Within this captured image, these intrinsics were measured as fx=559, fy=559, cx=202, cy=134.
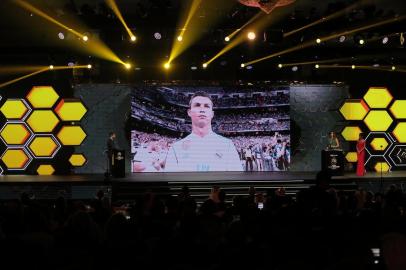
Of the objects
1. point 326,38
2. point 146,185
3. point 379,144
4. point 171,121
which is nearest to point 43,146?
point 171,121

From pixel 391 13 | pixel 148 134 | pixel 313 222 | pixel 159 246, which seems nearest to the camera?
pixel 159 246

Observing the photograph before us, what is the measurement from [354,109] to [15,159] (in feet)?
29.5

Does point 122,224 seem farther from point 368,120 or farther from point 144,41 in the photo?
point 368,120

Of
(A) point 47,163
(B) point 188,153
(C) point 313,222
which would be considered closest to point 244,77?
(B) point 188,153

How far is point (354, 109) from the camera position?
15.0 m

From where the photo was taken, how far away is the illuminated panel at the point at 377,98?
15.2 m

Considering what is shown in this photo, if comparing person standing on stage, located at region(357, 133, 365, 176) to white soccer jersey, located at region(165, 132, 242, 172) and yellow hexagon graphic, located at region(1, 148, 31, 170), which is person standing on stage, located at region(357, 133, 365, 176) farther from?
yellow hexagon graphic, located at region(1, 148, 31, 170)

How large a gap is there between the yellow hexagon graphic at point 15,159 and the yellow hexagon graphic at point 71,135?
3.26 feet

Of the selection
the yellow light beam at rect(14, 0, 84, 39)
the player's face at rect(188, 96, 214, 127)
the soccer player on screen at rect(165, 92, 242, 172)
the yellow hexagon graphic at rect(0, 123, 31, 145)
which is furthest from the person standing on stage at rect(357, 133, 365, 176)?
the yellow hexagon graphic at rect(0, 123, 31, 145)

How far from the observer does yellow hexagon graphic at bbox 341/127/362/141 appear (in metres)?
15.0

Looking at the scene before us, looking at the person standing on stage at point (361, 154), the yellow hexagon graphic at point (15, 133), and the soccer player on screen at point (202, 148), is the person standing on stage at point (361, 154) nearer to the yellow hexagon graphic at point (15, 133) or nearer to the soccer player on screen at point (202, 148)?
the soccer player on screen at point (202, 148)

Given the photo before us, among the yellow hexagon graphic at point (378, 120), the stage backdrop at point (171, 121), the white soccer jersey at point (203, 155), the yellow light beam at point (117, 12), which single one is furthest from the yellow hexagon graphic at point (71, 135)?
the yellow hexagon graphic at point (378, 120)

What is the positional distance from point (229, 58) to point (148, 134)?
9.86 feet

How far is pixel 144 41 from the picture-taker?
14.3 metres
